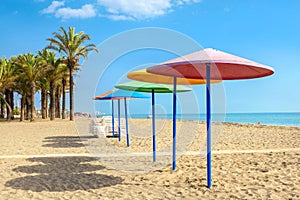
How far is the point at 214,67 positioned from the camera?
19.7 ft

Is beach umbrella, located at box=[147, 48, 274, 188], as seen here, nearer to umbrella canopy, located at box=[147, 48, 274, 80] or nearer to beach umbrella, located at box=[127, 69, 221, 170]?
umbrella canopy, located at box=[147, 48, 274, 80]

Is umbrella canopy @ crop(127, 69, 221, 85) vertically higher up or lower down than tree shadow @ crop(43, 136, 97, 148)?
higher up

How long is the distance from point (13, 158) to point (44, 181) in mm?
3122

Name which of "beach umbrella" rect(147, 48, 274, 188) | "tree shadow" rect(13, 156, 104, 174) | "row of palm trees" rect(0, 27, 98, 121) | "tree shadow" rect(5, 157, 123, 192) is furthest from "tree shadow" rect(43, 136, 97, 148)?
"row of palm trees" rect(0, 27, 98, 121)

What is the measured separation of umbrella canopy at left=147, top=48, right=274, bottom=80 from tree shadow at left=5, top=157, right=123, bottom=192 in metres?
2.32

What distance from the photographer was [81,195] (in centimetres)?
503

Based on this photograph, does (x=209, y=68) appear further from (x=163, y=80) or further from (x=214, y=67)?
(x=163, y=80)

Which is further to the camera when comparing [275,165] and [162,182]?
[275,165]

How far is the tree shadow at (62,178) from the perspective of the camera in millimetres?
5578

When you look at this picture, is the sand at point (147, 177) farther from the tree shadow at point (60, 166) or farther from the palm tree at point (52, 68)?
the palm tree at point (52, 68)

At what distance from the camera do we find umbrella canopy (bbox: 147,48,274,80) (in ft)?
16.5

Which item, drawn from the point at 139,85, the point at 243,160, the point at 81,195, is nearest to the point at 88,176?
the point at 81,195

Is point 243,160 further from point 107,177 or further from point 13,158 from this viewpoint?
point 13,158

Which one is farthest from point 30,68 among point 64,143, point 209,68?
point 209,68
